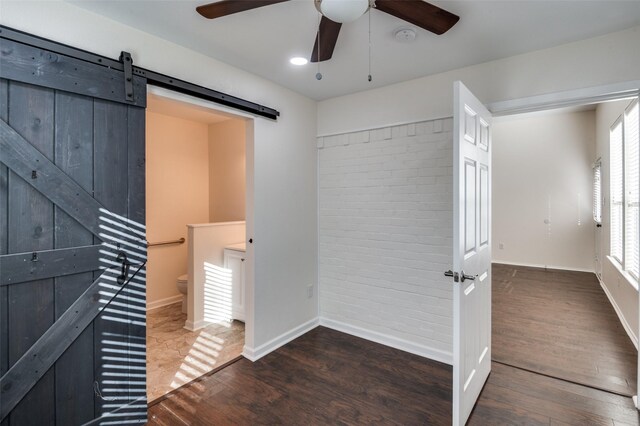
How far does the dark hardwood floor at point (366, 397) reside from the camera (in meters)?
2.04

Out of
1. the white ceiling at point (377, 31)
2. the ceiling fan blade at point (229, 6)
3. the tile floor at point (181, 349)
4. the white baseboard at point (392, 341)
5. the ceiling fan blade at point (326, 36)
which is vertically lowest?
the tile floor at point (181, 349)

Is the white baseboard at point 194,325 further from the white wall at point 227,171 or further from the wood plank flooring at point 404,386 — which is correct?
the white wall at point 227,171

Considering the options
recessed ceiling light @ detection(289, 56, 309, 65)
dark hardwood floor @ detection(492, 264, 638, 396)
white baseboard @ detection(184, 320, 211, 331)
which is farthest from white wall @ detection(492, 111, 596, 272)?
white baseboard @ detection(184, 320, 211, 331)

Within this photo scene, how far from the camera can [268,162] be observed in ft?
9.55

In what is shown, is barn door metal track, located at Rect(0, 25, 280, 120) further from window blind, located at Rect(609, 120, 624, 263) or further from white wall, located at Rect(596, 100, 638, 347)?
window blind, located at Rect(609, 120, 624, 263)

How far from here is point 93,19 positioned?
5.93 ft

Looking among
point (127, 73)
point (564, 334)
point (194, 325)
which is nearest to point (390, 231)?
point (564, 334)

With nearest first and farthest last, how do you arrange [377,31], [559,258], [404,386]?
1. [377,31]
2. [404,386]
3. [559,258]

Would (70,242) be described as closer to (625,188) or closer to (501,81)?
(501,81)

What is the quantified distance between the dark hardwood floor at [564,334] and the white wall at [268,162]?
6.50 feet

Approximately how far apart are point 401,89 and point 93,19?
233 cm

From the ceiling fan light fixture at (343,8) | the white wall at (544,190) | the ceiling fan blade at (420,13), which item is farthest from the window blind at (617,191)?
the ceiling fan light fixture at (343,8)

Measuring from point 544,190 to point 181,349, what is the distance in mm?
6813

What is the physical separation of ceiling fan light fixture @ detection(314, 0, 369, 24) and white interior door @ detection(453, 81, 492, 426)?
2.59 ft
